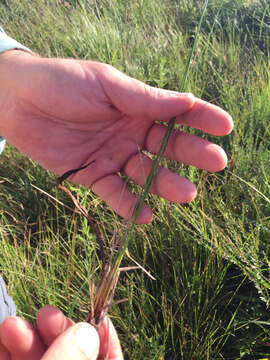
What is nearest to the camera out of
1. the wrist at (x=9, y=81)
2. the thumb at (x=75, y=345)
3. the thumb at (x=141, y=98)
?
the thumb at (x=75, y=345)

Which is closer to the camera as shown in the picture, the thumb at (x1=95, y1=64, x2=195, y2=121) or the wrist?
Answer: the thumb at (x1=95, y1=64, x2=195, y2=121)

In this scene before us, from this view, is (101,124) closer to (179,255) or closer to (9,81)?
(9,81)

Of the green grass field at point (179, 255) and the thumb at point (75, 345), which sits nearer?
the thumb at point (75, 345)

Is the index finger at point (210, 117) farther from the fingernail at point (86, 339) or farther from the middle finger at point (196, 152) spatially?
the fingernail at point (86, 339)

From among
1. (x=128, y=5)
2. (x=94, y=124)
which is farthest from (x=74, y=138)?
(x=128, y=5)

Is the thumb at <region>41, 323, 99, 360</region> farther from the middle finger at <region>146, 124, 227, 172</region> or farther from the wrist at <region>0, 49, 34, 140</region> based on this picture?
the wrist at <region>0, 49, 34, 140</region>

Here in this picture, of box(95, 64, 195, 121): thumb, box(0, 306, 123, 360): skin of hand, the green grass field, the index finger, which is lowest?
the green grass field

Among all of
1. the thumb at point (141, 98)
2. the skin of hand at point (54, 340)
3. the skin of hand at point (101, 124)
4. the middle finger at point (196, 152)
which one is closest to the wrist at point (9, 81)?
the skin of hand at point (101, 124)

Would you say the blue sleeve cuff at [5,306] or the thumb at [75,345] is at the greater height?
the thumb at [75,345]

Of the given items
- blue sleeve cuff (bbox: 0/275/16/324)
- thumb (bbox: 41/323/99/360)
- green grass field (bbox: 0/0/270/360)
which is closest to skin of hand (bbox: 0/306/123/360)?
thumb (bbox: 41/323/99/360)
